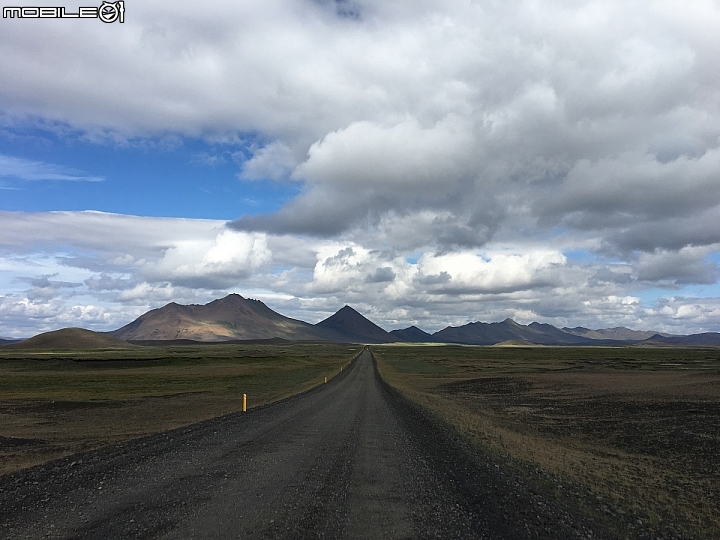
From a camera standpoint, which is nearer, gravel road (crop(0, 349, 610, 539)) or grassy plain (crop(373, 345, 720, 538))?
gravel road (crop(0, 349, 610, 539))

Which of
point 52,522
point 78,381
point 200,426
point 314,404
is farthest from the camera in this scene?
point 78,381

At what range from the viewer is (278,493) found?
11.2m

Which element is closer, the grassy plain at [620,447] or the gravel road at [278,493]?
the gravel road at [278,493]

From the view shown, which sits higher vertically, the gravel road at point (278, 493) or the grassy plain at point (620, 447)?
the gravel road at point (278, 493)

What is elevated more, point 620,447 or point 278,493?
point 278,493

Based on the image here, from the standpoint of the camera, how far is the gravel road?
9016mm

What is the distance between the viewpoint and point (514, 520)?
9.70m

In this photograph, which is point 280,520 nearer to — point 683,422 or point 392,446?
point 392,446

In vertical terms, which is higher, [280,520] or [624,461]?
[280,520]

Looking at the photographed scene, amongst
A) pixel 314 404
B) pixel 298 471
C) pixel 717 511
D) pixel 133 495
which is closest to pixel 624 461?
pixel 717 511

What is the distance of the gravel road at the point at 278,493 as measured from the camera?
902 centimetres

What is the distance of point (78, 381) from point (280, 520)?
62.6 m

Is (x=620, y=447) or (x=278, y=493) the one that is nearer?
(x=278, y=493)

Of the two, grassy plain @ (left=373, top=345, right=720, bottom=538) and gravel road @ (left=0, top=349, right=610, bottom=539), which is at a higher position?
gravel road @ (left=0, top=349, right=610, bottom=539)
